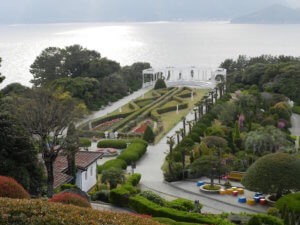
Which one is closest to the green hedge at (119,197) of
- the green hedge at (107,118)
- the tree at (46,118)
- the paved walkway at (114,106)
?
the tree at (46,118)

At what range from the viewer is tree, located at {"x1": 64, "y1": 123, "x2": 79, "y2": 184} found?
891 inches

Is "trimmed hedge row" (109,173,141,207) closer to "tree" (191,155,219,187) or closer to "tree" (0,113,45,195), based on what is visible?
"tree" (0,113,45,195)

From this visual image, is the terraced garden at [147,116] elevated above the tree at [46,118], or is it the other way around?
the tree at [46,118]

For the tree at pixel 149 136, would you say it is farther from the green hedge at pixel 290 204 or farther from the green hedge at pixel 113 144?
the green hedge at pixel 290 204

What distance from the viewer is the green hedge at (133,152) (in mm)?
32344

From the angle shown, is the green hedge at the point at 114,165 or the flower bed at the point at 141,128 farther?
the flower bed at the point at 141,128

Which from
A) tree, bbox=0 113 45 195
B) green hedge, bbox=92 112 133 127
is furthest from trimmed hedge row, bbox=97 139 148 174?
green hedge, bbox=92 112 133 127

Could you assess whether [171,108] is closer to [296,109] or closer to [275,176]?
[296,109]

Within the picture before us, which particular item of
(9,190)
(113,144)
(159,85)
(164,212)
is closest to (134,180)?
(164,212)

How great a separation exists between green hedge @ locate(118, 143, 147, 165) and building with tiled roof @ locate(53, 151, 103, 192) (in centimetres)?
500

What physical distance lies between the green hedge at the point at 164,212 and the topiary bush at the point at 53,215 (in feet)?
26.4

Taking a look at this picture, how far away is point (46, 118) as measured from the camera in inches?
888

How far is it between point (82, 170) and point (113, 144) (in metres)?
11.7

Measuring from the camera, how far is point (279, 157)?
24359mm
